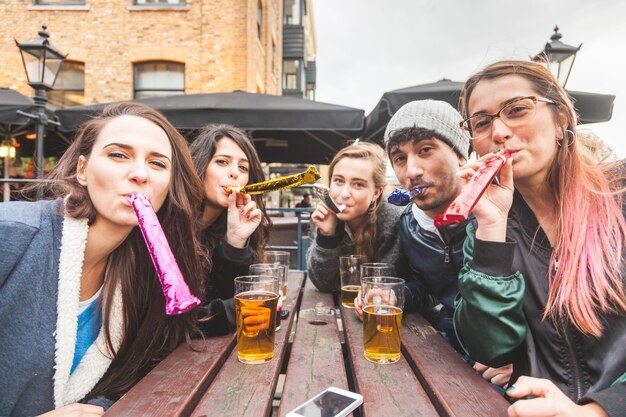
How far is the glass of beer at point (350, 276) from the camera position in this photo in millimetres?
2236

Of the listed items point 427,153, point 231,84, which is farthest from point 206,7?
point 427,153

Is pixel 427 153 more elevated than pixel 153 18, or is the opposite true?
pixel 153 18

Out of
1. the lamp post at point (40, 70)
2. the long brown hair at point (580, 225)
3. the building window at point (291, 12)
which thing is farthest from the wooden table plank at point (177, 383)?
the building window at point (291, 12)

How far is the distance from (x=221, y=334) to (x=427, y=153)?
4.75 feet

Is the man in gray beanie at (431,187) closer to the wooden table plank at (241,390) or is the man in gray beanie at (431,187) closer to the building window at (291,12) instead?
the wooden table plank at (241,390)

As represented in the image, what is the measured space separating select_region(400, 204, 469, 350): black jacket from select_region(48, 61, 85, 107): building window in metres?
11.2

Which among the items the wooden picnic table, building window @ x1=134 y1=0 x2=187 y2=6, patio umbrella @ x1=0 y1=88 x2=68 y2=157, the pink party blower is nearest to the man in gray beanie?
the wooden picnic table

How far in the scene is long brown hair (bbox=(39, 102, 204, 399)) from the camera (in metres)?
1.66

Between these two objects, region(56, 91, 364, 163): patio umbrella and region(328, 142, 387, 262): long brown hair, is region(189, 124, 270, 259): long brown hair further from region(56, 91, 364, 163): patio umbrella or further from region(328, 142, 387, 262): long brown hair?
region(56, 91, 364, 163): patio umbrella

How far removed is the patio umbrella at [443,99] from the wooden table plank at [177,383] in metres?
3.69

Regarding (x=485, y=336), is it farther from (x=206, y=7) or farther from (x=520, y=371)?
(x=206, y=7)

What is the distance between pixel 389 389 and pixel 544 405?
1.40 ft

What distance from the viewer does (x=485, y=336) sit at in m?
1.40

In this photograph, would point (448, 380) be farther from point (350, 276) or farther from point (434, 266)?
point (350, 276)
